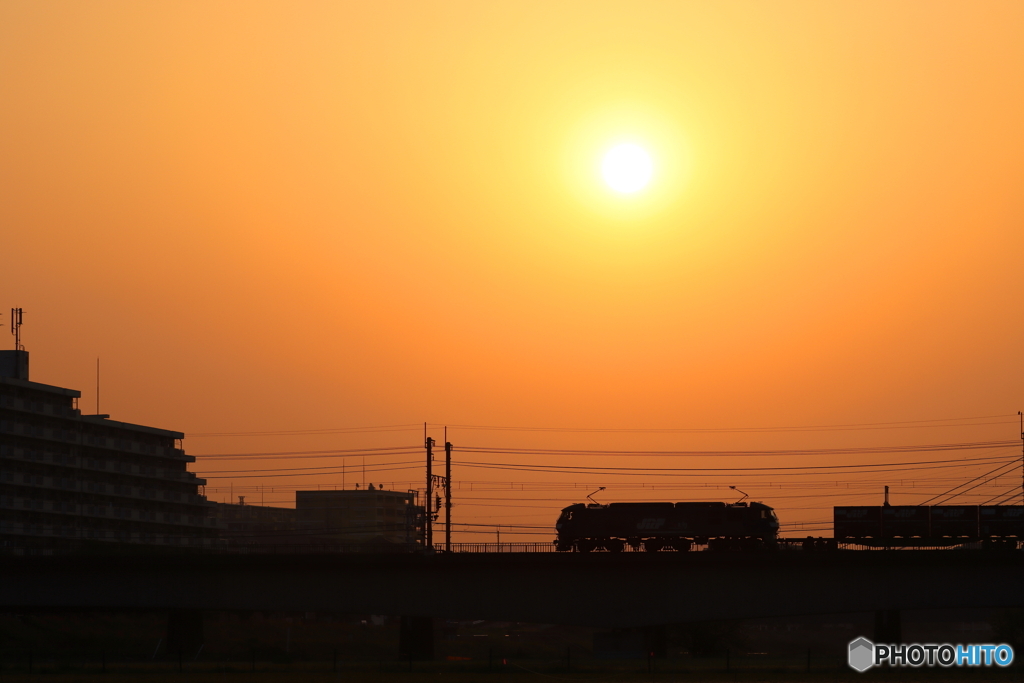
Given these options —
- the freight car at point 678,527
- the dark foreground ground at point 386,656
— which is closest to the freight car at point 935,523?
the freight car at point 678,527

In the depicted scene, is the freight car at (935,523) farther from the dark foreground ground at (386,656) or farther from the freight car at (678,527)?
the dark foreground ground at (386,656)

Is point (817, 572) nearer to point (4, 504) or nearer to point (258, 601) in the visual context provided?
point (258, 601)

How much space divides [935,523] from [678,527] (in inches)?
754

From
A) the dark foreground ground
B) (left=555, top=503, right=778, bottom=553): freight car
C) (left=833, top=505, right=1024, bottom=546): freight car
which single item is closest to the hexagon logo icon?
the dark foreground ground

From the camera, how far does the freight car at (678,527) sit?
87.7 meters

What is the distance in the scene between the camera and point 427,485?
8881 cm

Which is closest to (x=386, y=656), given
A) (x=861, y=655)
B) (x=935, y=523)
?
(x=861, y=655)

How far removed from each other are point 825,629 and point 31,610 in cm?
12394

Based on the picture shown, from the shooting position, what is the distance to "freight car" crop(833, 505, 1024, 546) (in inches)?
3297

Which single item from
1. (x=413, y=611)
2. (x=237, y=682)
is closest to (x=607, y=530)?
(x=413, y=611)

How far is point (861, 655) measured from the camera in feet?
229

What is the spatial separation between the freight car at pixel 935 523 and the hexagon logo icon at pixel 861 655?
37.2 feet

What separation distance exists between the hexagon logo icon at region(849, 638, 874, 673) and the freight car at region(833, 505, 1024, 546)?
11.3 m

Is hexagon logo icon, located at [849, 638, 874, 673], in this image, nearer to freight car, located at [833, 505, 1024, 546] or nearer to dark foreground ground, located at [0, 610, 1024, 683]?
dark foreground ground, located at [0, 610, 1024, 683]
